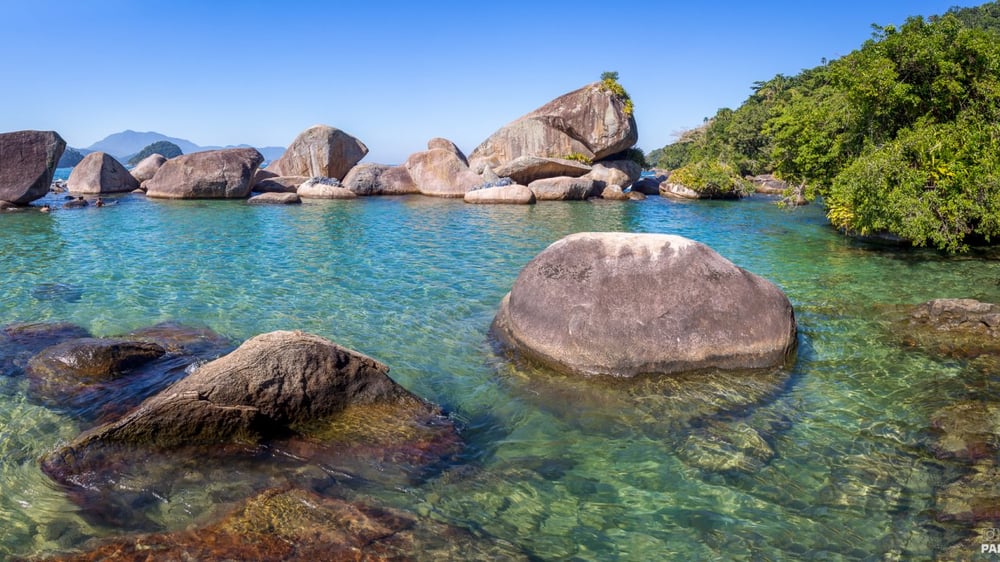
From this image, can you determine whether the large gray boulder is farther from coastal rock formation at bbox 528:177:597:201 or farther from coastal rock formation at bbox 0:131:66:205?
coastal rock formation at bbox 0:131:66:205

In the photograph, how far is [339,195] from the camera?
36406mm

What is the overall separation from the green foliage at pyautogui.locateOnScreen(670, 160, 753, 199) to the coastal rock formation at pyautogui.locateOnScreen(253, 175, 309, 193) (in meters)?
25.3

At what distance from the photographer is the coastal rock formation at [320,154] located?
40.1 metres

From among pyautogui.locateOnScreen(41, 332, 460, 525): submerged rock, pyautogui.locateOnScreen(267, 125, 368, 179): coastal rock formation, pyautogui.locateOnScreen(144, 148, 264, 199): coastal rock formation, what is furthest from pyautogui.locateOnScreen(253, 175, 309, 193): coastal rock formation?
pyautogui.locateOnScreen(41, 332, 460, 525): submerged rock

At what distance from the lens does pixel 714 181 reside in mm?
37219

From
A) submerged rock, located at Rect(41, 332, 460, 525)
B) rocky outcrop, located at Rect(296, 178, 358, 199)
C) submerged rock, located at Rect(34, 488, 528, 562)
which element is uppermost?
rocky outcrop, located at Rect(296, 178, 358, 199)

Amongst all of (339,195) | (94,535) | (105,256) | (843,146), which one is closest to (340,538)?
(94,535)

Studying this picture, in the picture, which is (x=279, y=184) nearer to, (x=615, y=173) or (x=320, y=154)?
(x=320, y=154)

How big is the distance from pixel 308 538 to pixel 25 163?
3300 centimetres

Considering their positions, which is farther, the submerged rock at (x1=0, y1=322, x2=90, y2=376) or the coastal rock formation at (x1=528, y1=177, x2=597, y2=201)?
the coastal rock formation at (x1=528, y1=177, x2=597, y2=201)

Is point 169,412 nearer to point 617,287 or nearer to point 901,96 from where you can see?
point 617,287

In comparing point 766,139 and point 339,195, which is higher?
point 766,139

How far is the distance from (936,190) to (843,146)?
531 centimetres

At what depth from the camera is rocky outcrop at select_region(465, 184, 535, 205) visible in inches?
1324
